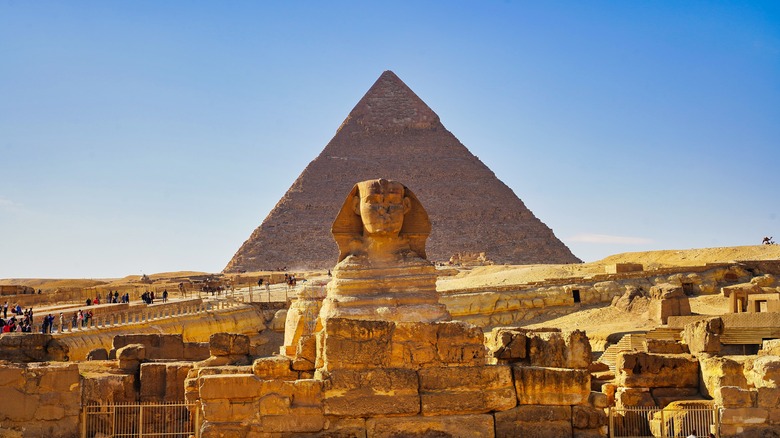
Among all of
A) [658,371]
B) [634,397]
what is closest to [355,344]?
[634,397]

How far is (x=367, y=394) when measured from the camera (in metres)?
5.17

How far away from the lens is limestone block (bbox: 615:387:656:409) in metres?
6.77

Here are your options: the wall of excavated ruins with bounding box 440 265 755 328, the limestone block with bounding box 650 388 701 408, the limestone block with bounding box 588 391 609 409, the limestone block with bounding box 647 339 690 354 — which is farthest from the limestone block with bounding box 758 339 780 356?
the wall of excavated ruins with bounding box 440 265 755 328

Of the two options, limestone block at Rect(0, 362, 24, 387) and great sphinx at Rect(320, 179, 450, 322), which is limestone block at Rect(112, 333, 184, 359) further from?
limestone block at Rect(0, 362, 24, 387)

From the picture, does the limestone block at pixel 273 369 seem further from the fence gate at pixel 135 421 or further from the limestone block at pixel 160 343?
the limestone block at pixel 160 343

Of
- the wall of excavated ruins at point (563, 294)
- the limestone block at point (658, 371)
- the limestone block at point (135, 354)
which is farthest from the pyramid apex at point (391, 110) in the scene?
the limestone block at point (658, 371)

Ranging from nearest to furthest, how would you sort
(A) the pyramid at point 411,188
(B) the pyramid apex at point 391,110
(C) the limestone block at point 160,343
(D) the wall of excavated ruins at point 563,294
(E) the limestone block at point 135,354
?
(E) the limestone block at point 135,354, (C) the limestone block at point 160,343, (D) the wall of excavated ruins at point 563,294, (A) the pyramid at point 411,188, (B) the pyramid apex at point 391,110

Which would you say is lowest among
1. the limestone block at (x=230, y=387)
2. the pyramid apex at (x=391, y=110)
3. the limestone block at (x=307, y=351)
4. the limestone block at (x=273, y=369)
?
the limestone block at (x=230, y=387)

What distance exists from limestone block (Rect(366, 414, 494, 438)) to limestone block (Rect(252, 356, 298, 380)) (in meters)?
0.51

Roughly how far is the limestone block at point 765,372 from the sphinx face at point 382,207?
5.36 metres

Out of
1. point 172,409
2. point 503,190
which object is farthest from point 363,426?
point 503,190

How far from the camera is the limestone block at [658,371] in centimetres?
685

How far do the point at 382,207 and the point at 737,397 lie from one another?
5612mm

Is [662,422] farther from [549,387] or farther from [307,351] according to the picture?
[307,351]
